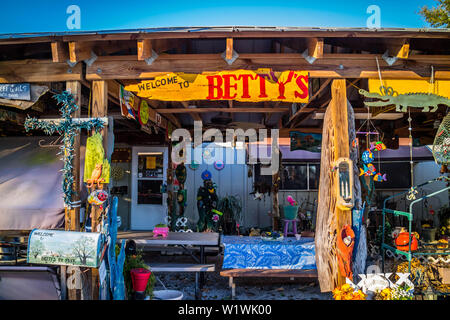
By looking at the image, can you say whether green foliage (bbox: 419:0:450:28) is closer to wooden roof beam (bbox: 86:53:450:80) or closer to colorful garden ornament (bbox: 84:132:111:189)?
wooden roof beam (bbox: 86:53:450:80)

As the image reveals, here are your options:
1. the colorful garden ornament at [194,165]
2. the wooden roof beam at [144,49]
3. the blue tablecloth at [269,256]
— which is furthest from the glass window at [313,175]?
the wooden roof beam at [144,49]

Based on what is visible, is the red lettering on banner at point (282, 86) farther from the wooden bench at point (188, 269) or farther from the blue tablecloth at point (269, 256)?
the wooden bench at point (188, 269)

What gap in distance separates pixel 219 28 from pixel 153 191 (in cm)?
594

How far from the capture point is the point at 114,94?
18.3 feet

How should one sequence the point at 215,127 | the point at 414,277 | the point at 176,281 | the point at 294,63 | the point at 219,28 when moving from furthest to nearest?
the point at 215,127 < the point at 176,281 < the point at 414,277 < the point at 294,63 < the point at 219,28

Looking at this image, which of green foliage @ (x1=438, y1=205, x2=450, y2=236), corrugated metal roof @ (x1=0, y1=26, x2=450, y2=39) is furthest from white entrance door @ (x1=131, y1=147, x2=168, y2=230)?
green foliage @ (x1=438, y1=205, x2=450, y2=236)

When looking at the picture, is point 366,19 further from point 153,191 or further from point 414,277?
point 153,191

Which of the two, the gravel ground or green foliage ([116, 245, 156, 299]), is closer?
green foliage ([116, 245, 156, 299])

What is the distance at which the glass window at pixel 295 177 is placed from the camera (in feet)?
37.3

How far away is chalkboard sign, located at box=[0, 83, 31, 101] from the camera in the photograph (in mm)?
4809

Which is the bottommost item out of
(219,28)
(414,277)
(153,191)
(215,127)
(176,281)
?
(176,281)

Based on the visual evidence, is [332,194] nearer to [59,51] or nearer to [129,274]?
[129,274]

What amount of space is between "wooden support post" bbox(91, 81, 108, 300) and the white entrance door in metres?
4.75
